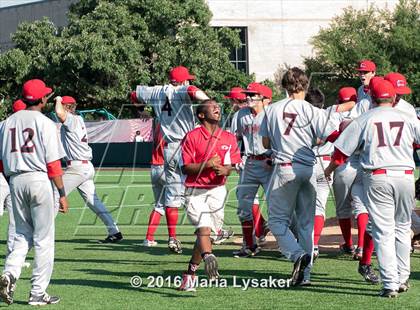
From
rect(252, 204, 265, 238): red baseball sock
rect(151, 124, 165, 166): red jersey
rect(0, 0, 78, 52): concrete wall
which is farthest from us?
rect(0, 0, 78, 52): concrete wall

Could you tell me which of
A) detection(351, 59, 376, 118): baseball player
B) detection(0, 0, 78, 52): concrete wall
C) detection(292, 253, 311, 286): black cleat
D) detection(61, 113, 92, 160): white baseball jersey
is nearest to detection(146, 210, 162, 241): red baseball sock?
detection(61, 113, 92, 160): white baseball jersey

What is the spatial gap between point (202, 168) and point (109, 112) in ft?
138

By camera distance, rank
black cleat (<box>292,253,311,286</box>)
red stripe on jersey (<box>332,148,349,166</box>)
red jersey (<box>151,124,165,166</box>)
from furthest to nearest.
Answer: red jersey (<box>151,124,165,166</box>) < black cleat (<box>292,253,311,286</box>) < red stripe on jersey (<box>332,148,349,166</box>)

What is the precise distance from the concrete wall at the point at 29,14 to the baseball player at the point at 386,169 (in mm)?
59360

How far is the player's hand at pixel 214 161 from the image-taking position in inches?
410

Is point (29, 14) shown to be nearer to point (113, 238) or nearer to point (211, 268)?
point (113, 238)

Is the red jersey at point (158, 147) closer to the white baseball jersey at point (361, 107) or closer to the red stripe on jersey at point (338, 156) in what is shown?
the white baseball jersey at point (361, 107)

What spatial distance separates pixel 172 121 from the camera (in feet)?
47.1

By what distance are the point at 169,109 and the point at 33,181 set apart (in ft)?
15.5

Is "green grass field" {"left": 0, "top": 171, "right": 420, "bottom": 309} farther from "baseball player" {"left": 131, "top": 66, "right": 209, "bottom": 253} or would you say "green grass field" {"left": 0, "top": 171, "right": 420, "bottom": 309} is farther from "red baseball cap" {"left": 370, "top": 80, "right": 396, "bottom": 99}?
"red baseball cap" {"left": 370, "top": 80, "right": 396, "bottom": 99}

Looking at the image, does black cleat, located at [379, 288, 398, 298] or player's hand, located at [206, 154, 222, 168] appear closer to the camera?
black cleat, located at [379, 288, 398, 298]

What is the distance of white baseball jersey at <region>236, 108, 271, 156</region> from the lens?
1324 centimetres

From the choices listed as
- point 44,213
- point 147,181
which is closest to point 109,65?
point 147,181

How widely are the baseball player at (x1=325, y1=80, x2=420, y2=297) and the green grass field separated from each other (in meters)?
0.43
